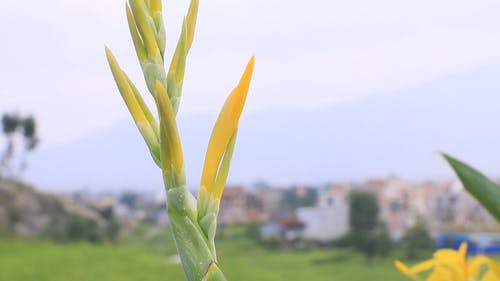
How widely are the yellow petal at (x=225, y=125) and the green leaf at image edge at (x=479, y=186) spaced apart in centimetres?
5

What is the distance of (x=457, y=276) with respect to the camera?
0.16 meters

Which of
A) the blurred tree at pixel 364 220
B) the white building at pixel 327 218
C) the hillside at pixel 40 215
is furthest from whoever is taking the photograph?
the white building at pixel 327 218

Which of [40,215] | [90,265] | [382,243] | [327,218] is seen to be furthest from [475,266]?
[327,218]

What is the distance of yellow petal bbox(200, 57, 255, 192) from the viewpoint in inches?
6.0

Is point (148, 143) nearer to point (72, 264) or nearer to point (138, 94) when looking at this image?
point (138, 94)

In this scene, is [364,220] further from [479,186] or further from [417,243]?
[479,186]

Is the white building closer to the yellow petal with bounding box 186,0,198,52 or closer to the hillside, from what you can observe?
the hillside

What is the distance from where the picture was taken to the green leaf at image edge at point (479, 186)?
0.15m

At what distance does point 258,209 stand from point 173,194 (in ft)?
36.5

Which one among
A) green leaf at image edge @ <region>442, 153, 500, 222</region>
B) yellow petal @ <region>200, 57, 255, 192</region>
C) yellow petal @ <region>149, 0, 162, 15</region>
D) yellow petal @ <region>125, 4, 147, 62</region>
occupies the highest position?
yellow petal @ <region>149, 0, 162, 15</region>

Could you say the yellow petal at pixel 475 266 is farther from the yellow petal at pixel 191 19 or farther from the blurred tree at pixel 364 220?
the blurred tree at pixel 364 220

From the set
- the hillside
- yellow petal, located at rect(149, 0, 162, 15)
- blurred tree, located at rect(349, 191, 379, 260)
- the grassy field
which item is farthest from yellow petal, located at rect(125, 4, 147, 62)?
blurred tree, located at rect(349, 191, 379, 260)

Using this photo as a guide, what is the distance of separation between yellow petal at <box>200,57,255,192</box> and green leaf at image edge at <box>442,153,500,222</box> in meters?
0.05

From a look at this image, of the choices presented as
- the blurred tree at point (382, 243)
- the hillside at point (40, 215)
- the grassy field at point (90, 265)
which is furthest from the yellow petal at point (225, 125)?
the blurred tree at point (382, 243)
